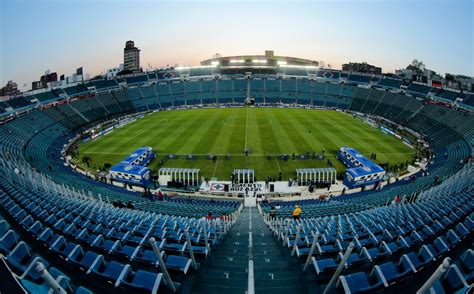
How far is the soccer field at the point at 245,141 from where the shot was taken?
41219 millimetres

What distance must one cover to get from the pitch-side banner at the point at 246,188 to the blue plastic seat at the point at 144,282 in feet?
87.7

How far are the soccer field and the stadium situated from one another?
40 cm

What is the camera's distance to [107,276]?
273 inches

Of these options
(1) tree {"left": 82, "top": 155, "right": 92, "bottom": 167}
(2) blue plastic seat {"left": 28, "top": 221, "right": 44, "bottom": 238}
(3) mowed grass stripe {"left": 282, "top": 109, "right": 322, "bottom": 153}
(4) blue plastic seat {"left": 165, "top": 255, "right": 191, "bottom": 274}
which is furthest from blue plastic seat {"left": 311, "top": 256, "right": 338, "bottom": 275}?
(1) tree {"left": 82, "top": 155, "right": 92, "bottom": 167}

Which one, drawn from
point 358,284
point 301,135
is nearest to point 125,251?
point 358,284

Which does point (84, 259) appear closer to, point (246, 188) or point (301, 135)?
point (246, 188)

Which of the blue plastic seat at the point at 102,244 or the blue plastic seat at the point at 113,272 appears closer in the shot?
the blue plastic seat at the point at 113,272

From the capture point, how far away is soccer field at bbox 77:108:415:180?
41.2m

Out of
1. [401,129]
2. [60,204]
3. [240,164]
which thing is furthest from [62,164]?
[401,129]

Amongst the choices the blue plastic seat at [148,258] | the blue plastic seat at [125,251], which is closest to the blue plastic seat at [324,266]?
the blue plastic seat at [148,258]

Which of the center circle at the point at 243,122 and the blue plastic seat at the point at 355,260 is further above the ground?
the center circle at the point at 243,122

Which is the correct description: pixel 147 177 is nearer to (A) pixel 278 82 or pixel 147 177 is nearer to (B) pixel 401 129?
(B) pixel 401 129

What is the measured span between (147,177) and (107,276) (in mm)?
30075

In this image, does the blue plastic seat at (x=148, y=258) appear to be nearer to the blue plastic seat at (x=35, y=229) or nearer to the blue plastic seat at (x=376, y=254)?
the blue plastic seat at (x=35, y=229)
